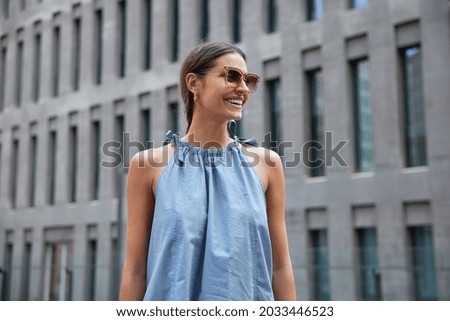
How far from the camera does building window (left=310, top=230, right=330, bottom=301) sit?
768 inches

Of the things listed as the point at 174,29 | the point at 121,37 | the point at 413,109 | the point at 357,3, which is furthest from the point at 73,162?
the point at 413,109

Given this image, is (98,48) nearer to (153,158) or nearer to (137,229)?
(153,158)

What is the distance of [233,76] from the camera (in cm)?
251

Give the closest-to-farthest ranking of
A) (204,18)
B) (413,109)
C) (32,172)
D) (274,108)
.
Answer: (413,109), (274,108), (204,18), (32,172)

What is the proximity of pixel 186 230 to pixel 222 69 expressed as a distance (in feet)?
2.21

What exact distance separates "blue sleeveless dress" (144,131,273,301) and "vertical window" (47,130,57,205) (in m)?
30.7

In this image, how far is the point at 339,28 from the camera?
20453 millimetres

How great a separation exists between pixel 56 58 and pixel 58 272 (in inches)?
459

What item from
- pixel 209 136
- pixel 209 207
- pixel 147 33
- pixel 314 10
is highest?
pixel 147 33

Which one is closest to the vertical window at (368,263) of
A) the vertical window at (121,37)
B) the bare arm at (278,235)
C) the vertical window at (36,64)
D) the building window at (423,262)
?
the building window at (423,262)

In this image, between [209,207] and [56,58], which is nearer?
[209,207]

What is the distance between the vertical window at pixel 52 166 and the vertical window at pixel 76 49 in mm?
3029

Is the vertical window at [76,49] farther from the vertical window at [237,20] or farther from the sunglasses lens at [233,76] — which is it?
the sunglasses lens at [233,76]

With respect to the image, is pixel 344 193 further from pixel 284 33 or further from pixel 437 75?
pixel 284 33
